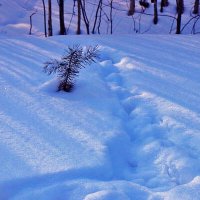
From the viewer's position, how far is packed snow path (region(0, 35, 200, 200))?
2244 millimetres

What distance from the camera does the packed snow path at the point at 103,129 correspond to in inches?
88.4

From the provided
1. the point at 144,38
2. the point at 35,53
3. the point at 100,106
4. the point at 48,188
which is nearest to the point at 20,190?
the point at 48,188

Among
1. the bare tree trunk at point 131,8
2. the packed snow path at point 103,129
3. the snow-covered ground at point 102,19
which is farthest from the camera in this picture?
the bare tree trunk at point 131,8

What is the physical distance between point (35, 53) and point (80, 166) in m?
2.39

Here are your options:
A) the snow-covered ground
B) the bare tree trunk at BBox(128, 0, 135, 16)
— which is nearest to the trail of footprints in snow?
the snow-covered ground

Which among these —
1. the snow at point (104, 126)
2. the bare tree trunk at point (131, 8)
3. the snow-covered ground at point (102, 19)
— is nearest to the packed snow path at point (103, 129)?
the snow at point (104, 126)

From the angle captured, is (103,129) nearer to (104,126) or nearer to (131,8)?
(104,126)

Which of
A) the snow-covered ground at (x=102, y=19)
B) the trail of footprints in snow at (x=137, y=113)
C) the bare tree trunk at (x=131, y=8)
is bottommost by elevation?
the snow-covered ground at (x=102, y=19)

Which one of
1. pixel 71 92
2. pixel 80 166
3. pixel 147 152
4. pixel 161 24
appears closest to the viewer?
pixel 80 166

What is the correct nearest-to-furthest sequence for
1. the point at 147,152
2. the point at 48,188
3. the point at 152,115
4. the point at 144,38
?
the point at 48,188
the point at 147,152
the point at 152,115
the point at 144,38

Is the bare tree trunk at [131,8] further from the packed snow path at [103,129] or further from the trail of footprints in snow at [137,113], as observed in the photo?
the trail of footprints in snow at [137,113]

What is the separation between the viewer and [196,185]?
225cm

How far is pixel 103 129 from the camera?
2.89 meters

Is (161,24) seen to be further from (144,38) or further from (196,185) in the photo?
(196,185)
